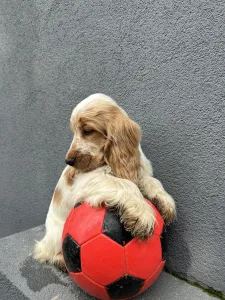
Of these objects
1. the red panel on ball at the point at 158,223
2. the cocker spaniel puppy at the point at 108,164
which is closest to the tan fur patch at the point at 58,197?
the cocker spaniel puppy at the point at 108,164

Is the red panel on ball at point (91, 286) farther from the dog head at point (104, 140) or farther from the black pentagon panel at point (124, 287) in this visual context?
the dog head at point (104, 140)

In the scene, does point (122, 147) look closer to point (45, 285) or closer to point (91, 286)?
point (91, 286)

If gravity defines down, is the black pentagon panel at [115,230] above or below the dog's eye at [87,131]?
below

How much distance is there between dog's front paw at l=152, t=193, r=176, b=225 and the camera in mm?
2199

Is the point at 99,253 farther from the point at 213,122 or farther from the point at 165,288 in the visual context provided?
the point at 213,122

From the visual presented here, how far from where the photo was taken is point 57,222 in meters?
2.49

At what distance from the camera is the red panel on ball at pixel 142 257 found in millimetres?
1822

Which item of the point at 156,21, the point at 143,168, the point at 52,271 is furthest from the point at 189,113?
the point at 52,271

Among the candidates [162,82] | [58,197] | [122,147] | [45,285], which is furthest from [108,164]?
[45,285]

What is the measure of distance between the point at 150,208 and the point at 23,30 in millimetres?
2753

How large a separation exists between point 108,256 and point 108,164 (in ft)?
2.01

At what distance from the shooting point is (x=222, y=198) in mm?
2121

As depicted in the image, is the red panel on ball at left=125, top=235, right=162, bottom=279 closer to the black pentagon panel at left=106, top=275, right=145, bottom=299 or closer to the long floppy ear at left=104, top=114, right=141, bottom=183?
the black pentagon panel at left=106, top=275, right=145, bottom=299

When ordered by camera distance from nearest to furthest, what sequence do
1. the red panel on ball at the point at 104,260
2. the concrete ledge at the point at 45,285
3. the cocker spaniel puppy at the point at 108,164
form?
the red panel on ball at the point at 104,260 < the cocker spaniel puppy at the point at 108,164 < the concrete ledge at the point at 45,285
